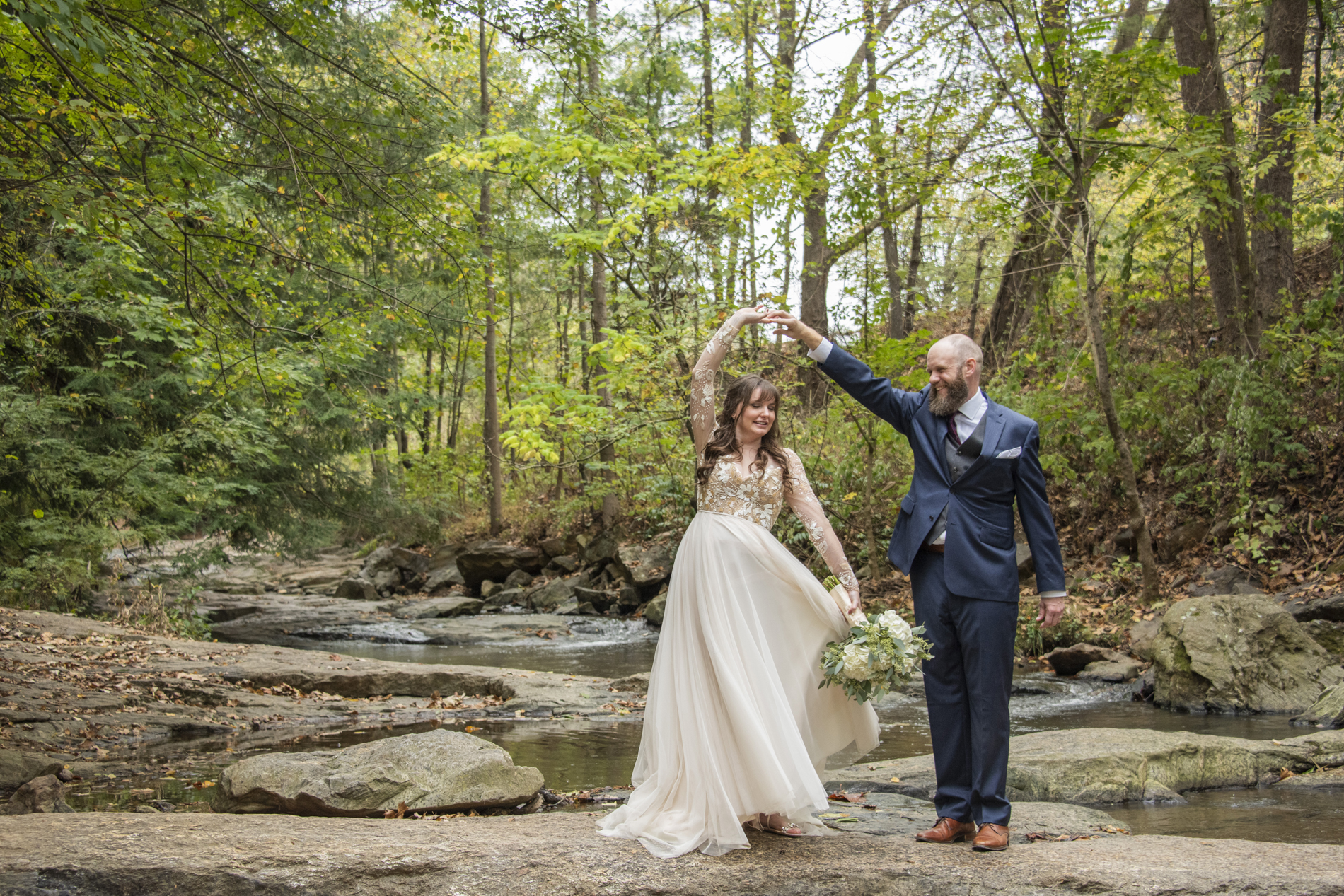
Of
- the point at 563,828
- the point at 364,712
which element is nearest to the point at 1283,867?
the point at 563,828

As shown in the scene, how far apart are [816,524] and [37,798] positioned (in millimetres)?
4603

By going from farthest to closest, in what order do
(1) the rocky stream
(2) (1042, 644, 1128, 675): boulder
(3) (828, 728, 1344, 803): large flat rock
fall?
(2) (1042, 644, 1128, 675): boulder < (3) (828, 728, 1344, 803): large flat rock < (1) the rocky stream

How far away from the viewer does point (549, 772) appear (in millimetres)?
6578

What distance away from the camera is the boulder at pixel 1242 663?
8164 millimetres

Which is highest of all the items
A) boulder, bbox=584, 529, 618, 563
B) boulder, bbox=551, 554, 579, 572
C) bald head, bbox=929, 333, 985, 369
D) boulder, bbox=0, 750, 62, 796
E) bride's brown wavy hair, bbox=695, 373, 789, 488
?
bald head, bbox=929, 333, 985, 369

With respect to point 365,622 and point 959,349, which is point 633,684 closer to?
point 959,349

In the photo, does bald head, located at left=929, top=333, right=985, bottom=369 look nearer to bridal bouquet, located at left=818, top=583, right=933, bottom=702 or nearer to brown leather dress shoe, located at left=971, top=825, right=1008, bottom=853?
bridal bouquet, located at left=818, top=583, right=933, bottom=702

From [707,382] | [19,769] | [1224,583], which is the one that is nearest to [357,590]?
[19,769]

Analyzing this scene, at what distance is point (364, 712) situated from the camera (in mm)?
8625

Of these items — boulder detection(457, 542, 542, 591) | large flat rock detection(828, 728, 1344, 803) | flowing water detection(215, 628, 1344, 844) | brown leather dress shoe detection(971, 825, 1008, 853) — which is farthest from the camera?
boulder detection(457, 542, 542, 591)

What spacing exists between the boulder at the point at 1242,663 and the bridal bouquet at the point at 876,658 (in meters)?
5.63

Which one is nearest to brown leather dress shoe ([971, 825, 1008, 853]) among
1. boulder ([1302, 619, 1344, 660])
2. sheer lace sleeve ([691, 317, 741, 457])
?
sheer lace sleeve ([691, 317, 741, 457])

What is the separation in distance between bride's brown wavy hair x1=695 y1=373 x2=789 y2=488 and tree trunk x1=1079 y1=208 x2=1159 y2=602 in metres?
6.81

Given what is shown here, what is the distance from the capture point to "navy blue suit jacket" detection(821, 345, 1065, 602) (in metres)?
4.00
